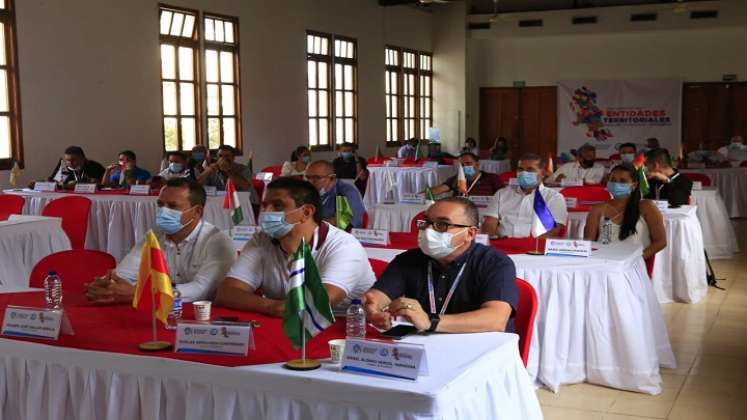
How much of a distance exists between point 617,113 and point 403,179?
8.19 meters

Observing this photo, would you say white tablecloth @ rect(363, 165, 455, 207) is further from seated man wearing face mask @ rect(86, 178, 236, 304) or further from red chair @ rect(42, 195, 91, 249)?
seated man wearing face mask @ rect(86, 178, 236, 304)

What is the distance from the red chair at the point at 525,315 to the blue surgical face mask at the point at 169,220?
1453mm

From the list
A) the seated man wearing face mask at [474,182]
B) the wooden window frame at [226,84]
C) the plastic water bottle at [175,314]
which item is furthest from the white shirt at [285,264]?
the wooden window frame at [226,84]

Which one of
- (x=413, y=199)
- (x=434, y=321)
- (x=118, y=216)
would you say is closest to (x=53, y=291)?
(x=434, y=321)

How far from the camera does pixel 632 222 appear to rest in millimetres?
5277

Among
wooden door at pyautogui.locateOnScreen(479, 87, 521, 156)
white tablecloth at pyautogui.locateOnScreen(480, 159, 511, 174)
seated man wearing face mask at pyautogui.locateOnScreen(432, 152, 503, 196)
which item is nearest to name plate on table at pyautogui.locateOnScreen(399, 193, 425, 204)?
seated man wearing face mask at pyautogui.locateOnScreen(432, 152, 503, 196)

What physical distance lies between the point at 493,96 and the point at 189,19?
9936 mm

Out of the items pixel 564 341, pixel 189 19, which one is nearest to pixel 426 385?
pixel 564 341

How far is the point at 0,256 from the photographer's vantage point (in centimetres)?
555

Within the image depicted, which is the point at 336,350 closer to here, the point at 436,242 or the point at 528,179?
the point at 436,242

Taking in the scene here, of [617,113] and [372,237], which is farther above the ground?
[617,113]

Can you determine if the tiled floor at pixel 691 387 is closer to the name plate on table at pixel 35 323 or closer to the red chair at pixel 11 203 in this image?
the name plate on table at pixel 35 323

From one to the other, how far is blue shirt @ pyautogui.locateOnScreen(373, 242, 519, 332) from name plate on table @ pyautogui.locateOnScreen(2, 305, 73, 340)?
1091mm

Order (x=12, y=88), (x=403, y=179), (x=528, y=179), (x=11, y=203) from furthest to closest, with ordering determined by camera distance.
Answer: (x=403, y=179)
(x=12, y=88)
(x=11, y=203)
(x=528, y=179)
